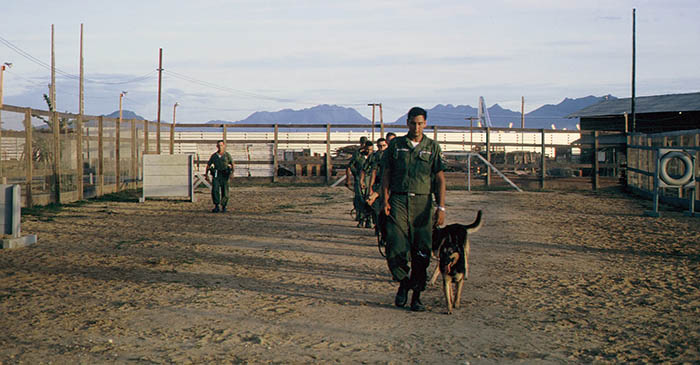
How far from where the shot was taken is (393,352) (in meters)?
5.04

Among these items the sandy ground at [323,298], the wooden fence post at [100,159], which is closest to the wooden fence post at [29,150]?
the sandy ground at [323,298]

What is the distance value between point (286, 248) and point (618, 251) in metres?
4.87

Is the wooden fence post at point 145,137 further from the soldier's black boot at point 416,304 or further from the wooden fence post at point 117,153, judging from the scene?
the soldier's black boot at point 416,304

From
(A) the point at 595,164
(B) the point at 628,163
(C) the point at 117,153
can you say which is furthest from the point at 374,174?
(B) the point at 628,163

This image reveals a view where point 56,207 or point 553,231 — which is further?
point 56,207

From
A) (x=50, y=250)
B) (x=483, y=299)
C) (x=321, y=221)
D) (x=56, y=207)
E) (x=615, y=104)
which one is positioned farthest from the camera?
(x=615, y=104)

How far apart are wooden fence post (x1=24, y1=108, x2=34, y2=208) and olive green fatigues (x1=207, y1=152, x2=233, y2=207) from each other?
3848mm

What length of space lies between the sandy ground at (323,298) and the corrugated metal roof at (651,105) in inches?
1312

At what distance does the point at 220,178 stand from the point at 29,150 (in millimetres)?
4147

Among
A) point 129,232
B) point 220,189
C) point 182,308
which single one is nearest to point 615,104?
point 220,189

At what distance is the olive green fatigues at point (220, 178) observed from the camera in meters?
15.9

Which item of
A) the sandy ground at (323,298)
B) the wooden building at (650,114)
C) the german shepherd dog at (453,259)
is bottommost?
the sandy ground at (323,298)

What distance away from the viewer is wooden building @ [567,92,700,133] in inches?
1682

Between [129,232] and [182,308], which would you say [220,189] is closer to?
[129,232]
